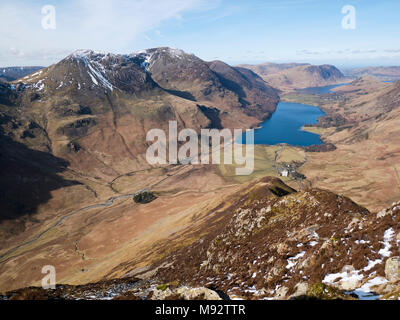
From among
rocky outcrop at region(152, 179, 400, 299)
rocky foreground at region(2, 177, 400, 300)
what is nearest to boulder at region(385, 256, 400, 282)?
rocky foreground at region(2, 177, 400, 300)

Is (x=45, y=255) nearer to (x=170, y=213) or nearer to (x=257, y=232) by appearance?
(x=170, y=213)

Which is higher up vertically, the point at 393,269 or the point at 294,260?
→ the point at 393,269

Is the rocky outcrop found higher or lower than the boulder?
lower

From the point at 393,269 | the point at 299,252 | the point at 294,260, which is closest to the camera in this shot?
the point at 393,269

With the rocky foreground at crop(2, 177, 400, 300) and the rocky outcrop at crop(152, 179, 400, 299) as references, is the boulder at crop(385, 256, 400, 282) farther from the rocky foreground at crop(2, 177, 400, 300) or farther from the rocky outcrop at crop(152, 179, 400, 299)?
the rocky outcrop at crop(152, 179, 400, 299)

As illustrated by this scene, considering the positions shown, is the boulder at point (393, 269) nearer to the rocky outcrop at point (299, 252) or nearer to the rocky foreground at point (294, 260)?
the rocky foreground at point (294, 260)

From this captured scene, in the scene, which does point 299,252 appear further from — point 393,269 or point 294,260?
point 393,269

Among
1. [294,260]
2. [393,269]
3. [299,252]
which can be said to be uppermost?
[393,269]

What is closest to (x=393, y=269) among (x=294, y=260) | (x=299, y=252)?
(x=294, y=260)

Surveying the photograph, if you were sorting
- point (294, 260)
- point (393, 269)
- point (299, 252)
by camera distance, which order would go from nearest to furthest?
point (393, 269) < point (294, 260) < point (299, 252)
